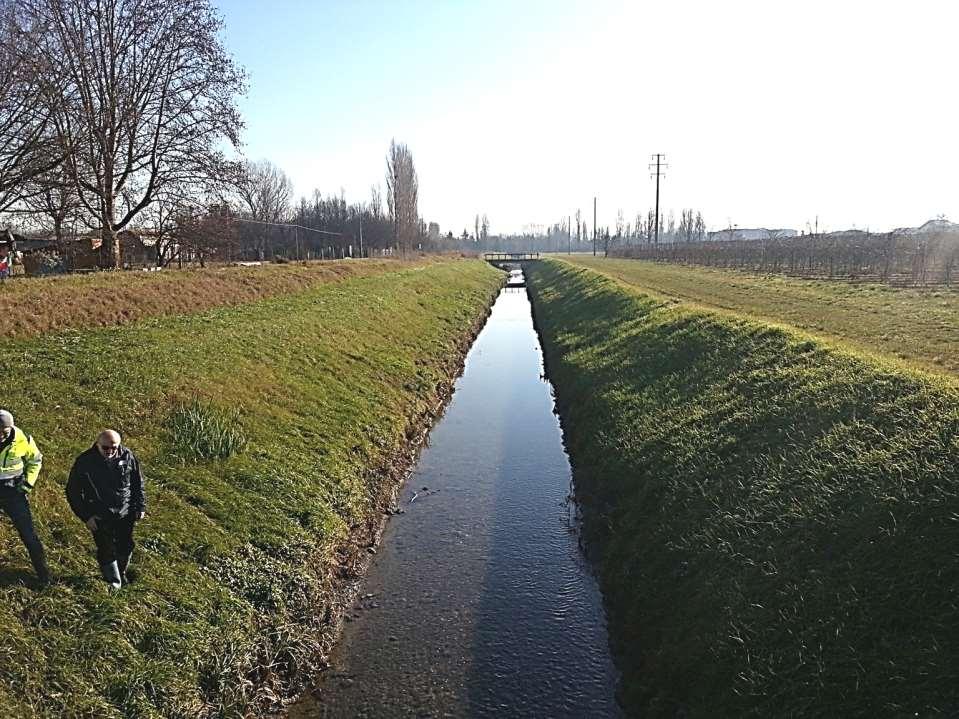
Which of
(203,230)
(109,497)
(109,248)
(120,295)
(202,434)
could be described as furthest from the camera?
(203,230)

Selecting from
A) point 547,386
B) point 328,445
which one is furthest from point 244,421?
point 547,386

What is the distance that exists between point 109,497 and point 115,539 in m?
0.56

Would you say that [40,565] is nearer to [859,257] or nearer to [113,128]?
[113,128]

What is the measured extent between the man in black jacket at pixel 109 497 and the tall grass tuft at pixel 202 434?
8.86 feet

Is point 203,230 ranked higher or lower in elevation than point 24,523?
higher

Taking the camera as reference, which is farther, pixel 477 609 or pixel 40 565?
pixel 477 609

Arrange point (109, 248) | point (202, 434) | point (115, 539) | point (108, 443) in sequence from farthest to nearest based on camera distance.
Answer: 1. point (109, 248)
2. point (202, 434)
3. point (115, 539)
4. point (108, 443)

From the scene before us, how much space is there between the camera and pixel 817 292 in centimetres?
2592

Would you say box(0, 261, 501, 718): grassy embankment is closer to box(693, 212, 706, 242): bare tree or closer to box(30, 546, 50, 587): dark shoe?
box(30, 546, 50, 587): dark shoe

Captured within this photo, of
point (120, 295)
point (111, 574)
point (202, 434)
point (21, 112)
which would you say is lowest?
point (111, 574)

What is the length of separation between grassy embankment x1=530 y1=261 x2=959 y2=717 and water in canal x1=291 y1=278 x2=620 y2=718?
521 millimetres

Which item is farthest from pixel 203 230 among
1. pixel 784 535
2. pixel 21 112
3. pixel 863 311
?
pixel 784 535

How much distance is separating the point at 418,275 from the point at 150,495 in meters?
34.8

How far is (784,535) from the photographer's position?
6922 mm
